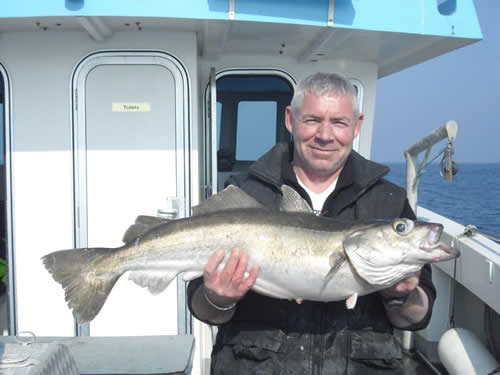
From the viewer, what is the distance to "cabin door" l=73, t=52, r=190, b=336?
15.2 ft

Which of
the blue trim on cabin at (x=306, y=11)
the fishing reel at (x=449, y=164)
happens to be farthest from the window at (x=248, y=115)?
the fishing reel at (x=449, y=164)

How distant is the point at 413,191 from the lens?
5.22 meters

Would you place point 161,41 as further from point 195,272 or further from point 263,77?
point 195,272

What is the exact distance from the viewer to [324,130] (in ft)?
8.14

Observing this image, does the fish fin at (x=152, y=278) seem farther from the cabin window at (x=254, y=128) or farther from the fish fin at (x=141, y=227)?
the cabin window at (x=254, y=128)

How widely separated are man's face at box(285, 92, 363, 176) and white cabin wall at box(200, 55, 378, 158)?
2.86m

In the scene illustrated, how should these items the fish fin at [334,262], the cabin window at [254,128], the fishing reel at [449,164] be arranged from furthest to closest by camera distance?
1. the cabin window at [254,128]
2. the fishing reel at [449,164]
3. the fish fin at [334,262]

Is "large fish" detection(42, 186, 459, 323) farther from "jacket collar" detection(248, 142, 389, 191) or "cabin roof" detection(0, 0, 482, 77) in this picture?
"cabin roof" detection(0, 0, 482, 77)

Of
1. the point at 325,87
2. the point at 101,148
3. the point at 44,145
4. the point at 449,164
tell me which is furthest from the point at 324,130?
the point at 44,145

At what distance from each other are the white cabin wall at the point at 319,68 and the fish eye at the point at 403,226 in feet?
10.6

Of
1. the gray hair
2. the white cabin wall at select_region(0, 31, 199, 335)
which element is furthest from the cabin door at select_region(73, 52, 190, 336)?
the gray hair

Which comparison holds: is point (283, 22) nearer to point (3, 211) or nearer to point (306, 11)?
point (306, 11)

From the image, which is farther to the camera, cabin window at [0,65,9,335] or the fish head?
cabin window at [0,65,9,335]

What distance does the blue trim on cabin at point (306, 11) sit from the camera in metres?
3.70
